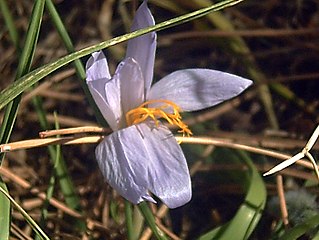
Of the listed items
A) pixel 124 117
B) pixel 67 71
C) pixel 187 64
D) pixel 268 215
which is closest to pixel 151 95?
pixel 124 117

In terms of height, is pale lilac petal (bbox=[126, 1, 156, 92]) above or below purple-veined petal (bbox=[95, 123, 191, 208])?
above

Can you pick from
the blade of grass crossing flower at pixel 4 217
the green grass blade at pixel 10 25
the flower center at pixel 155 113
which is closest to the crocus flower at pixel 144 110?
the flower center at pixel 155 113

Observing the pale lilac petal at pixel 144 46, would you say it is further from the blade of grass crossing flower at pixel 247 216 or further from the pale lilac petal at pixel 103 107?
the blade of grass crossing flower at pixel 247 216

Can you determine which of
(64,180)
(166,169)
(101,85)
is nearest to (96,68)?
(101,85)

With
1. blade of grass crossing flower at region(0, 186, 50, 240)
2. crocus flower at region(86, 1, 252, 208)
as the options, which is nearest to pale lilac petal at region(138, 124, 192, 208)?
crocus flower at region(86, 1, 252, 208)

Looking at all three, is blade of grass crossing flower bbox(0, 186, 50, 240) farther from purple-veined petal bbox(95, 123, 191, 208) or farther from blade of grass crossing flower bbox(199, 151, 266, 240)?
blade of grass crossing flower bbox(199, 151, 266, 240)

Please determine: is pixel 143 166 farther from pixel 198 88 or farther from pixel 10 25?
pixel 10 25

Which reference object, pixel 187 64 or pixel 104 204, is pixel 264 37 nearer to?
pixel 187 64
